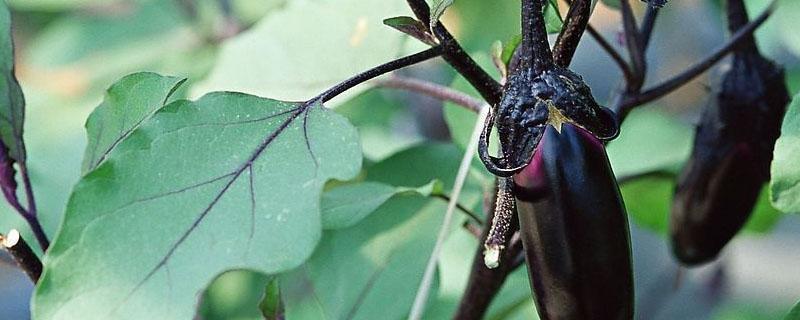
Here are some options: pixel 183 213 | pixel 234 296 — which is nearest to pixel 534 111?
pixel 183 213

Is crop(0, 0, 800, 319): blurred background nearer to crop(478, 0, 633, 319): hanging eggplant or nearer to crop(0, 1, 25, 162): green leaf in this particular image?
crop(0, 1, 25, 162): green leaf

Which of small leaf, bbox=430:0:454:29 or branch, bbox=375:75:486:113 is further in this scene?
branch, bbox=375:75:486:113

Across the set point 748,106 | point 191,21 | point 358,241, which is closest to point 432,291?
point 358,241

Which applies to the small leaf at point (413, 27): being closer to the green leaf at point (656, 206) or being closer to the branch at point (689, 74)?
the branch at point (689, 74)

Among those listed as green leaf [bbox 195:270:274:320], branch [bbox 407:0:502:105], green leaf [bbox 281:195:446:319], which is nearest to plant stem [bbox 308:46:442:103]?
branch [bbox 407:0:502:105]

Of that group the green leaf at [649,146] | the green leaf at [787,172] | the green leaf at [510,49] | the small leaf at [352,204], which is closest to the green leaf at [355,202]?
the small leaf at [352,204]

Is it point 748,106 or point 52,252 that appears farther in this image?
point 748,106

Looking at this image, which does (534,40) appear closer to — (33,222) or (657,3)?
(657,3)

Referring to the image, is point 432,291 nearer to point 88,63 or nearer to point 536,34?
point 536,34
